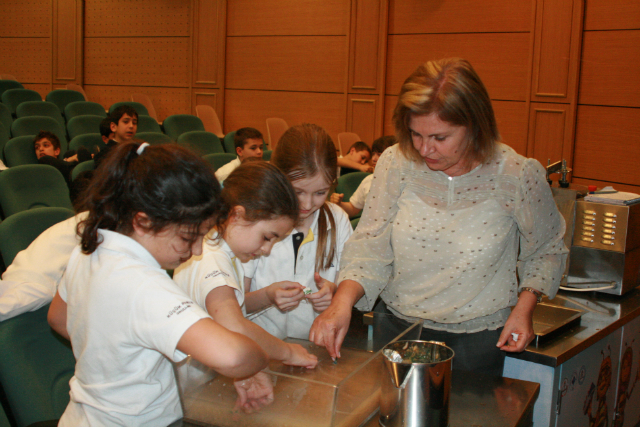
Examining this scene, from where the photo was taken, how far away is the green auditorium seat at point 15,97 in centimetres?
602

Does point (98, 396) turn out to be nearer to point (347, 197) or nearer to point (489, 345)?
point (489, 345)

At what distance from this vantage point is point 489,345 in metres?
1.36

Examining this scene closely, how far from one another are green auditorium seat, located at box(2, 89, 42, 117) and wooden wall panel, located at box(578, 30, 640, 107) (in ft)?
19.5

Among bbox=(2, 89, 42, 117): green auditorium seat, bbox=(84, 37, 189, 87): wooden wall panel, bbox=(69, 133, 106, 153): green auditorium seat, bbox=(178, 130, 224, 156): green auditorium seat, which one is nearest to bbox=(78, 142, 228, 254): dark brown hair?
bbox=(69, 133, 106, 153): green auditorium seat

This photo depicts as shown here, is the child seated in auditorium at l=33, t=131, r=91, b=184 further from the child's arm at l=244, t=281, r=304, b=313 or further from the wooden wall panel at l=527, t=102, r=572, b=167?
the wooden wall panel at l=527, t=102, r=572, b=167

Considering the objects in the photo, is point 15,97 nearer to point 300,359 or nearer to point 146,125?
point 146,125

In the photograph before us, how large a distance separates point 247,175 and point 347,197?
2.35m

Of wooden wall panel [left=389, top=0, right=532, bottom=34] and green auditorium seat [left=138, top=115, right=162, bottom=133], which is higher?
wooden wall panel [left=389, top=0, right=532, bottom=34]

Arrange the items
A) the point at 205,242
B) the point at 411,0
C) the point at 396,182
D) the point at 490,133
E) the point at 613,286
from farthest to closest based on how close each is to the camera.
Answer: the point at 411,0
the point at 613,286
the point at 396,182
the point at 490,133
the point at 205,242

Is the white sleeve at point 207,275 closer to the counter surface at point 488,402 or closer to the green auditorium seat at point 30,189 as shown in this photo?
the counter surface at point 488,402

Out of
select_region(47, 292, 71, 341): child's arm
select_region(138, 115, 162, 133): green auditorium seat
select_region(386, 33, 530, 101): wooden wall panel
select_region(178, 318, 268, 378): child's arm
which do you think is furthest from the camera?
select_region(138, 115, 162, 133): green auditorium seat

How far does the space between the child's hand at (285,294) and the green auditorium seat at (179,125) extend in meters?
4.74

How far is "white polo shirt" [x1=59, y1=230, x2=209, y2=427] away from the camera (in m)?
0.80

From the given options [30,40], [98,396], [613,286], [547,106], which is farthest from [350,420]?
[30,40]
